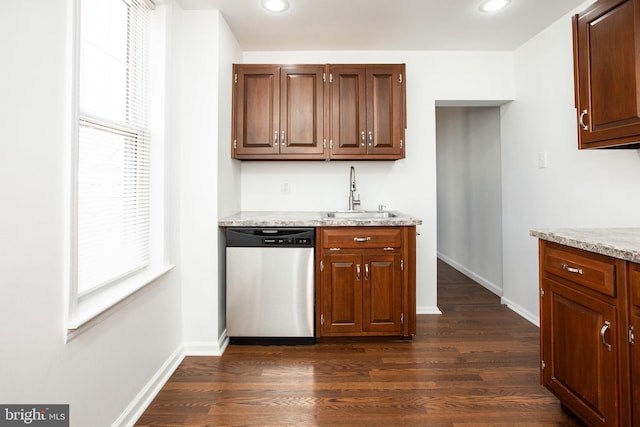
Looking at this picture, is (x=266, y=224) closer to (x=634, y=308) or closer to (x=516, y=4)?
(x=634, y=308)

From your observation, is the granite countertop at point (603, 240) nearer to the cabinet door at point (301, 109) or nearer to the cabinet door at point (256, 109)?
the cabinet door at point (301, 109)

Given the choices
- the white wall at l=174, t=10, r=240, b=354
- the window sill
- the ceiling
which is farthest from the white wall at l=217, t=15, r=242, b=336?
the window sill

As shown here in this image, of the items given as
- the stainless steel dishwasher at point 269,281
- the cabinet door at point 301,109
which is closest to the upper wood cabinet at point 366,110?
the cabinet door at point 301,109

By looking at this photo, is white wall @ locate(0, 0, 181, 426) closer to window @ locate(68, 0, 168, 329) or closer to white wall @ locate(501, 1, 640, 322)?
window @ locate(68, 0, 168, 329)

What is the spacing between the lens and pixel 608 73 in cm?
166

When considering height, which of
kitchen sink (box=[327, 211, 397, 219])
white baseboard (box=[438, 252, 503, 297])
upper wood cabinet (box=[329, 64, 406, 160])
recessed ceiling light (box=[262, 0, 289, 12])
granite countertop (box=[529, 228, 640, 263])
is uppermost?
recessed ceiling light (box=[262, 0, 289, 12])

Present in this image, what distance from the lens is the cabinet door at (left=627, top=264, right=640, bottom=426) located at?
1.26m

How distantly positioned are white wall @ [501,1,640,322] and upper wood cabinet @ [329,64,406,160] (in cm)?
115

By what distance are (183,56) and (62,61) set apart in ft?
4.21

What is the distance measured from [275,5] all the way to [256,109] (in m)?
0.75

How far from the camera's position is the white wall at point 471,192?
3.71 metres

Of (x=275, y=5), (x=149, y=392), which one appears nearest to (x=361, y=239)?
(x=149, y=392)

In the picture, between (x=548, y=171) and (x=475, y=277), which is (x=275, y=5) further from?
(x=475, y=277)

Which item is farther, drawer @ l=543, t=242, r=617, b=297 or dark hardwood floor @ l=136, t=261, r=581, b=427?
dark hardwood floor @ l=136, t=261, r=581, b=427
